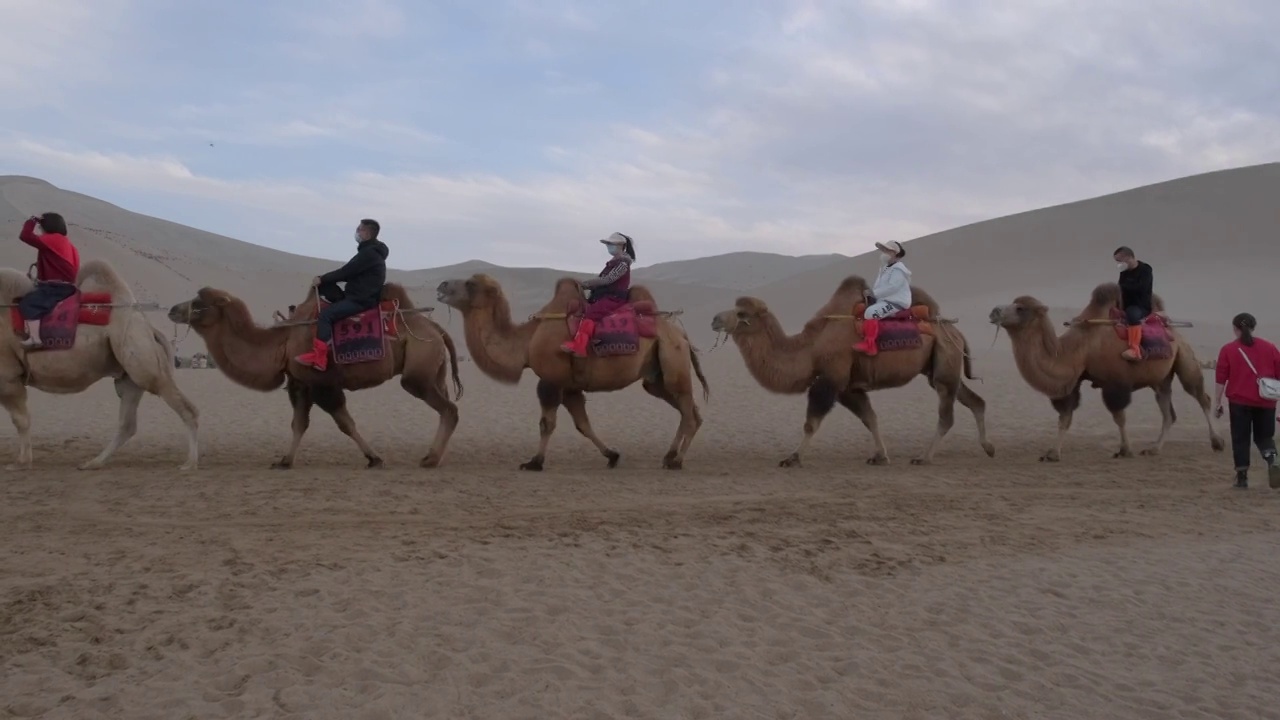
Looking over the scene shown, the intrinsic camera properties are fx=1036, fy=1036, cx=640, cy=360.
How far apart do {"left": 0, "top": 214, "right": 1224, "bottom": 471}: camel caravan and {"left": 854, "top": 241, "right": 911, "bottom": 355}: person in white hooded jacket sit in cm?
2

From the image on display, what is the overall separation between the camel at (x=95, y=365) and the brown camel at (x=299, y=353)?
19.2 inches

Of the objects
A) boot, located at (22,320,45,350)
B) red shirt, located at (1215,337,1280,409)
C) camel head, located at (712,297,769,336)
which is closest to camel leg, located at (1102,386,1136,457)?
red shirt, located at (1215,337,1280,409)

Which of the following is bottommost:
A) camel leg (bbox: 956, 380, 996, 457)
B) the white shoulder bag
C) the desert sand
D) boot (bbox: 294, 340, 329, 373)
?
the desert sand

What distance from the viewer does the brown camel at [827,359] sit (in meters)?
11.5

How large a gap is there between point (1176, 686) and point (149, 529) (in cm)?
643

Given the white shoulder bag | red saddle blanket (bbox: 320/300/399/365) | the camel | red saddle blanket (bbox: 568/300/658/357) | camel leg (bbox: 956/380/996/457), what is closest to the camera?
the white shoulder bag

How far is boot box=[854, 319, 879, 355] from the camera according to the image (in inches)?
448

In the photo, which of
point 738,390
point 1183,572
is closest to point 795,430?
point 738,390

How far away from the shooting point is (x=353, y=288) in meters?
10.3

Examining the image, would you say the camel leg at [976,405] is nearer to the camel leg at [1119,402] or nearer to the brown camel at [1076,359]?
the brown camel at [1076,359]

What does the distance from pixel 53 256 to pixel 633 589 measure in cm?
733

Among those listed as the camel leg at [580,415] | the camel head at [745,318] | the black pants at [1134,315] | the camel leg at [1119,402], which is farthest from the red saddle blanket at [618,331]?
the black pants at [1134,315]

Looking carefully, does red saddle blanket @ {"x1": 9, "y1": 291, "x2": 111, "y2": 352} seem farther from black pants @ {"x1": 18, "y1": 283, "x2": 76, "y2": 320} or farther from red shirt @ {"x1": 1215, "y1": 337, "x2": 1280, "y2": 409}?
red shirt @ {"x1": 1215, "y1": 337, "x2": 1280, "y2": 409}

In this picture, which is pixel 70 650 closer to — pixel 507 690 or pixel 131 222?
pixel 507 690
